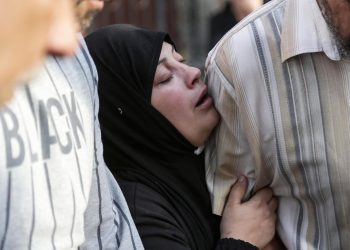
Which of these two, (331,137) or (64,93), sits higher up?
(64,93)

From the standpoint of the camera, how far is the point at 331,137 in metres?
1.89

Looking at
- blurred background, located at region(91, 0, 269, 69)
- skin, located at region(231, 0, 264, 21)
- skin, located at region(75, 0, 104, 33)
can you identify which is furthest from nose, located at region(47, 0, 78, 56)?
blurred background, located at region(91, 0, 269, 69)

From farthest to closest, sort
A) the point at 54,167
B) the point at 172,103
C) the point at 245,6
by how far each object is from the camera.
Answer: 1. the point at 245,6
2. the point at 172,103
3. the point at 54,167

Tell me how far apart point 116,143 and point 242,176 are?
398 mm

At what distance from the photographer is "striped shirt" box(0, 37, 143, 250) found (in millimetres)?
1201

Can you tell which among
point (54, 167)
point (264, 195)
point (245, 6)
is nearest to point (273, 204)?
point (264, 195)

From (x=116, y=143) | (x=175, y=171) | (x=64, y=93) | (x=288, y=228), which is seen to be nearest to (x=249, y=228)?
(x=288, y=228)

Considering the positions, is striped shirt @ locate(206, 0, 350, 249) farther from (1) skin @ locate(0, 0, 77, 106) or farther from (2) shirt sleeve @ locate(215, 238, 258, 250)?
(1) skin @ locate(0, 0, 77, 106)

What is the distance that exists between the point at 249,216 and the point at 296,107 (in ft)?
1.26

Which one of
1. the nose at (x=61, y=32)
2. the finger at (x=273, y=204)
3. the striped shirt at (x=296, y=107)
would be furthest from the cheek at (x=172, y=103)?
the nose at (x=61, y=32)

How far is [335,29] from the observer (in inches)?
71.2

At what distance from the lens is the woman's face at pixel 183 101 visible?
2.05 m

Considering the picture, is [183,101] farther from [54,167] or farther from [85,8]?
[54,167]

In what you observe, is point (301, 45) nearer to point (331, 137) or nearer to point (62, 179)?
point (331, 137)
